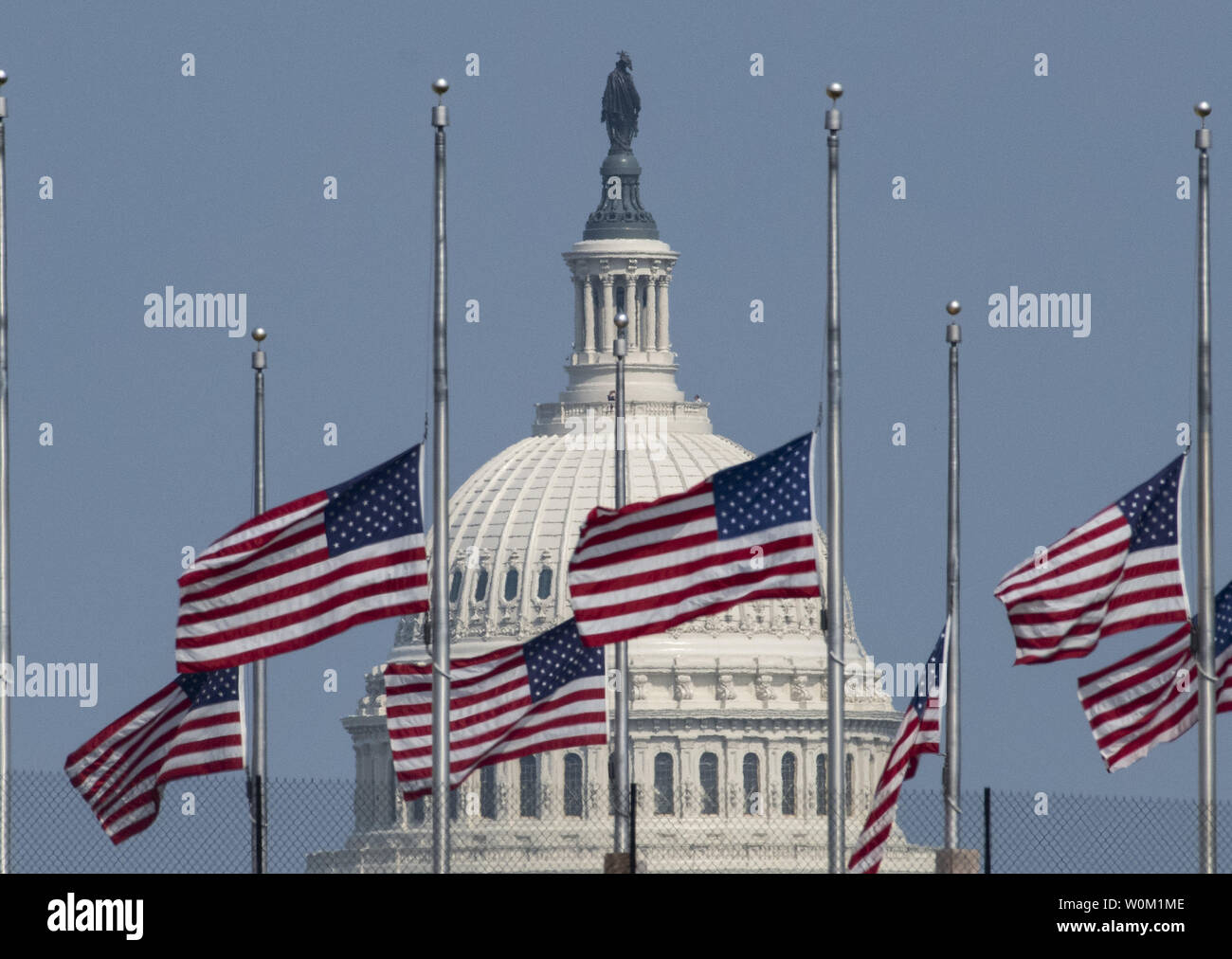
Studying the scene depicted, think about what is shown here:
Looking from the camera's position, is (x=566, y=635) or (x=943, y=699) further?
(x=943, y=699)

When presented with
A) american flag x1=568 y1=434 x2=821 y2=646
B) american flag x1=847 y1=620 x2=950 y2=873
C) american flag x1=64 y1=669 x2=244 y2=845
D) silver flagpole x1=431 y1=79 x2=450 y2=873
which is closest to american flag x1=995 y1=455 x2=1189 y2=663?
american flag x1=568 y1=434 x2=821 y2=646

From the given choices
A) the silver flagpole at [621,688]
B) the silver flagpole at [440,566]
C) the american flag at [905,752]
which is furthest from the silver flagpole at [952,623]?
the silver flagpole at [440,566]

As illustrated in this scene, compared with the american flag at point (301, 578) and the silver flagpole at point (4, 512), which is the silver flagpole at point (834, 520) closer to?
the american flag at point (301, 578)

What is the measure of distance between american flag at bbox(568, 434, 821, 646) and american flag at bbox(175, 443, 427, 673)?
2.46 m

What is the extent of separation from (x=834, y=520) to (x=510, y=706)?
8739 mm

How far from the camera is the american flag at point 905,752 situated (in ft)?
281

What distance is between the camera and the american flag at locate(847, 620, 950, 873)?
281 feet

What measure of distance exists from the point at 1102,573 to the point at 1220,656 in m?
2.70

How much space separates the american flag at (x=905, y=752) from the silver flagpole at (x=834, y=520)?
12.0 feet

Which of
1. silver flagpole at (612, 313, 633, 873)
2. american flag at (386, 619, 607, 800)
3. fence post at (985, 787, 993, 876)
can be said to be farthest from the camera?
silver flagpole at (612, 313, 633, 873)

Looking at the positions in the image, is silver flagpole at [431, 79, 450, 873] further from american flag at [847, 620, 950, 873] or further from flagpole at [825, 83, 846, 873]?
american flag at [847, 620, 950, 873]
